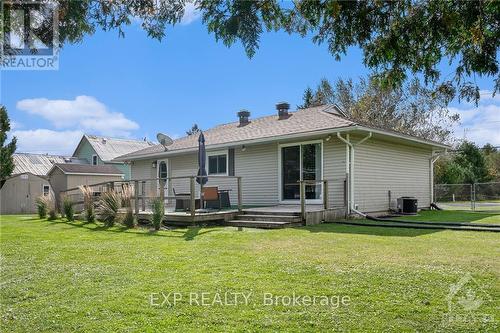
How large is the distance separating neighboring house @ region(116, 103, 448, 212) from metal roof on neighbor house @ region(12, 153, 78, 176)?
61.5 feet

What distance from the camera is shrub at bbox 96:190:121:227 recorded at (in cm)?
1174

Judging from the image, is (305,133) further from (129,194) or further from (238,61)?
(238,61)

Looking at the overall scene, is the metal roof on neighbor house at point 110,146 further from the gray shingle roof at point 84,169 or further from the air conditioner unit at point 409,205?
the air conditioner unit at point 409,205

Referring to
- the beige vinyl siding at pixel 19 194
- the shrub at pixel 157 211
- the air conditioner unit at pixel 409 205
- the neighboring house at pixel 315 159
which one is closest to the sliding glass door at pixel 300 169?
the neighboring house at pixel 315 159

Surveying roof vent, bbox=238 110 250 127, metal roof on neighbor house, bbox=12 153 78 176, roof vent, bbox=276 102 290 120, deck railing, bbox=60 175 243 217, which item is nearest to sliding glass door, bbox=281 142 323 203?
deck railing, bbox=60 175 243 217

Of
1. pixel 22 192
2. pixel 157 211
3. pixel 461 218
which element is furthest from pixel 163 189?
pixel 22 192

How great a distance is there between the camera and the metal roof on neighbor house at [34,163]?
32.0 metres

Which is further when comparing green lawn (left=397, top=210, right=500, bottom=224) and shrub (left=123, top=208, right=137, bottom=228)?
green lawn (left=397, top=210, right=500, bottom=224)

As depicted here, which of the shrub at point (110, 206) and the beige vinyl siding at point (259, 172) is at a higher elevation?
the beige vinyl siding at point (259, 172)

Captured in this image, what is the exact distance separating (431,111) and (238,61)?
28.2 meters

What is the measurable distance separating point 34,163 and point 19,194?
9.93 metres

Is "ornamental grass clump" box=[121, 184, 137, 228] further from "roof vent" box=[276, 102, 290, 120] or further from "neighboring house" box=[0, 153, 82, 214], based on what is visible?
"neighboring house" box=[0, 153, 82, 214]

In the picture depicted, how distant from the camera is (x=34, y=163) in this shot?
33562 mm

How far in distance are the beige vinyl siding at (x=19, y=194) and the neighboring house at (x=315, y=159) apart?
11.0 meters
